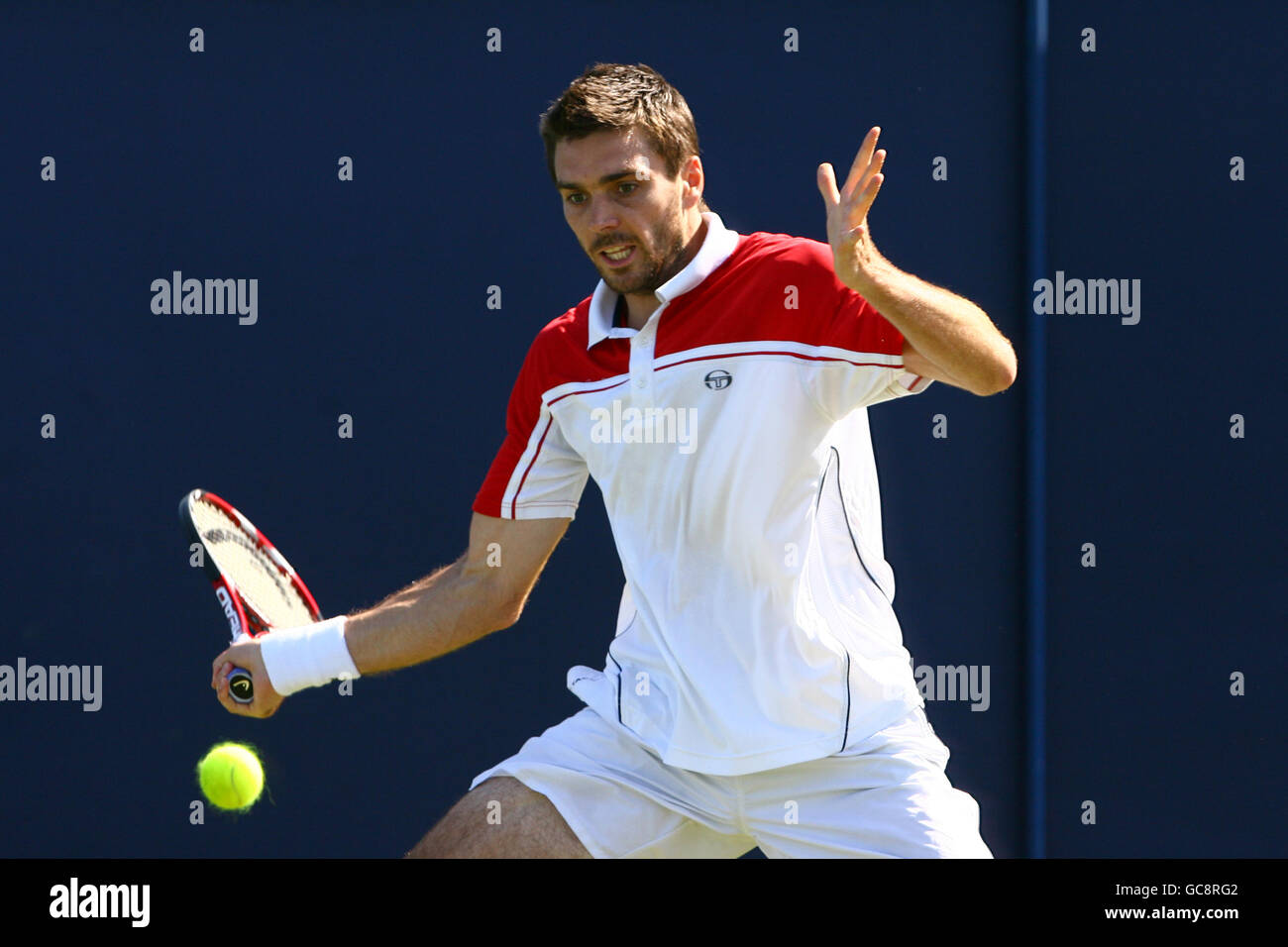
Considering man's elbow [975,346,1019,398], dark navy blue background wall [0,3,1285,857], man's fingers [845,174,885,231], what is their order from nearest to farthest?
man's fingers [845,174,885,231], man's elbow [975,346,1019,398], dark navy blue background wall [0,3,1285,857]

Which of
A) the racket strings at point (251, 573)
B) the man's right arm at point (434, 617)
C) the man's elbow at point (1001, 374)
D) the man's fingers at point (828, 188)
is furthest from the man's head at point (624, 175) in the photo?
the racket strings at point (251, 573)

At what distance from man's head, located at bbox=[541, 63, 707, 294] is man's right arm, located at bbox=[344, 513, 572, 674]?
60 centimetres

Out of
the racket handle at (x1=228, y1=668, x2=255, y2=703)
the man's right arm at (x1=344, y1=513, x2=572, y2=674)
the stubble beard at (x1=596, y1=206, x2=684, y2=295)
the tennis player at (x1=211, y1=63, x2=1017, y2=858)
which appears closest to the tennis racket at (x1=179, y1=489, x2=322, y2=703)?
the racket handle at (x1=228, y1=668, x2=255, y2=703)

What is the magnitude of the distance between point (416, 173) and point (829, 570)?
2.01 meters

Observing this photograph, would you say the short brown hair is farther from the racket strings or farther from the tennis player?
the racket strings

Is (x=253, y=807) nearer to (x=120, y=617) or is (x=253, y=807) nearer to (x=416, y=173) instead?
(x=120, y=617)

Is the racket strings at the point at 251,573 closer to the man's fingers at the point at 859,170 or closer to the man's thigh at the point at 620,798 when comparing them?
the man's thigh at the point at 620,798

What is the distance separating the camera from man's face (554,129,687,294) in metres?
2.96

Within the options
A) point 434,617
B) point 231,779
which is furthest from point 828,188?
point 231,779

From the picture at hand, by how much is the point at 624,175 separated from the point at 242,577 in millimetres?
1272

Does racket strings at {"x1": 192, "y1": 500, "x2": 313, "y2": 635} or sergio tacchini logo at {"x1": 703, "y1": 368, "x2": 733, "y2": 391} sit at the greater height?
sergio tacchini logo at {"x1": 703, "y1": 368, "x2": 733, "y2": 391}

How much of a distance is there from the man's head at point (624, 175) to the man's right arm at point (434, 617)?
613mm

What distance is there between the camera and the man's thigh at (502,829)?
111 inches
